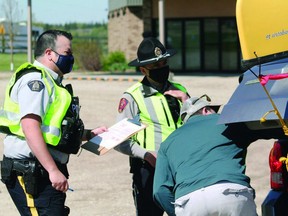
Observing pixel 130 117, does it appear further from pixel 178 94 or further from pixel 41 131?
pixel 41 131

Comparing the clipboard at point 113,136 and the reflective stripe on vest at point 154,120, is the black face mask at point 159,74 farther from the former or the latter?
the clipboard at point 113,136

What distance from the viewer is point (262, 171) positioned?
10.1 meters

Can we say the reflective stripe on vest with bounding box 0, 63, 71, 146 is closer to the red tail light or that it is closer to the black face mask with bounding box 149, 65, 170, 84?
the black face mask with bounding box 149, 65, 170, 84

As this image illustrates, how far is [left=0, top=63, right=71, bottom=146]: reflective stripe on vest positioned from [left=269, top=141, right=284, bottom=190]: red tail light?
137 cm

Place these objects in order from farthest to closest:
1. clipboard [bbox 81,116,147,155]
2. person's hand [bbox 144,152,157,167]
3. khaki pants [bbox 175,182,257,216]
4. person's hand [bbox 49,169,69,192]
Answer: person's hand [bbox 144,152,157,167]
clipboard [bbox 81,116,147,155]
person's hand [bbox 49,169,69,192]
khaki pants [bbox 175,182,257,216]

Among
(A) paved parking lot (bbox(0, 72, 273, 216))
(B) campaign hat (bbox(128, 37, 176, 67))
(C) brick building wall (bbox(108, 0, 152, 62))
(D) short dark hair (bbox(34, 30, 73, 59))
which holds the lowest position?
(A) paved parking lot (bbox(0, 72, 273, 216))

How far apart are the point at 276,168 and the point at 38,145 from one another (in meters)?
1.51

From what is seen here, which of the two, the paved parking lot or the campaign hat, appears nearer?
the campaign hat

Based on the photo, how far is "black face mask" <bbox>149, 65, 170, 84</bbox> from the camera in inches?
218

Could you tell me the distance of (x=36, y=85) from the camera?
181 inches

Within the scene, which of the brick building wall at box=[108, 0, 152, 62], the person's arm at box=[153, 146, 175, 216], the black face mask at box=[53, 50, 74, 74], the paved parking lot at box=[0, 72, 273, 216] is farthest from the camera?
the brick building wall at box=[108, 0, 152, 62]

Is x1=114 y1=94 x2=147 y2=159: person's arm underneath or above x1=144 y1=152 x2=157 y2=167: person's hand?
above

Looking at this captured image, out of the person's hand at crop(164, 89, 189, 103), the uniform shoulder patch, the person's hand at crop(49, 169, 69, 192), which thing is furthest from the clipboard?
the uniform shoulder patch

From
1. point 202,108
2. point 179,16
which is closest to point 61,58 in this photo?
point 202,108
